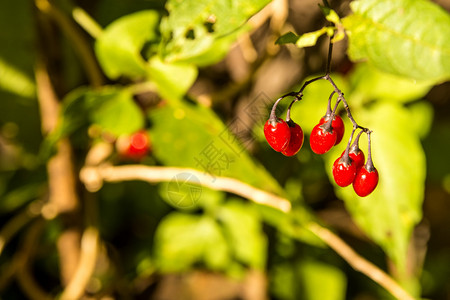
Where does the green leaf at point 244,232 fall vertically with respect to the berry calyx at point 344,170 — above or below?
below

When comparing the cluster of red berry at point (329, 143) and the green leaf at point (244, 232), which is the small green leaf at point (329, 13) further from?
the green leaf at point (244, 232)

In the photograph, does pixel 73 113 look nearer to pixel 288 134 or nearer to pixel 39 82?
pixel 39 82

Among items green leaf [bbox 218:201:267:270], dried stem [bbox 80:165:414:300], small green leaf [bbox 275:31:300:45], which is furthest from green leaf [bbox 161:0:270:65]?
green leaf [bbox 218:201:267:270]

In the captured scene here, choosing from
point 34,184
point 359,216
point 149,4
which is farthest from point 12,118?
point 359,216

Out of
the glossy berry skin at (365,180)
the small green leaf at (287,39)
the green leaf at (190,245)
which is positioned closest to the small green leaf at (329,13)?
the small green leaf at (287,39)

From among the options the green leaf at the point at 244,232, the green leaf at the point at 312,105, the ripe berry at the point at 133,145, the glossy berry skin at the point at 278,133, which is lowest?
the green leaf at the point at 244,232

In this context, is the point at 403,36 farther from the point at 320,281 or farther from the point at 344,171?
the point at 320,281
